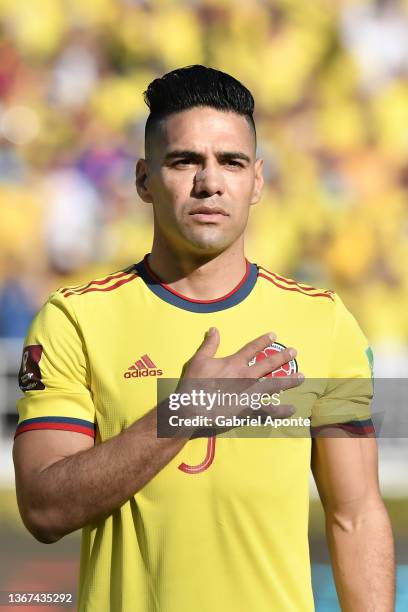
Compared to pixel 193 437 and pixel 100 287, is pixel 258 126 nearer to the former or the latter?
pixel 100 287

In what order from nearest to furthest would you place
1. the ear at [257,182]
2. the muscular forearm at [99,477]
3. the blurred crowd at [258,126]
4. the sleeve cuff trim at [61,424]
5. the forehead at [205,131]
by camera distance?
the muscular forearm at [99,477] < the sleeve cuff trim at [61,424] < the forehead at [205,131] < the ear at [257,182] < the blurred crowd at [258,126]

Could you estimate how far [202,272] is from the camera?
2.19 meters

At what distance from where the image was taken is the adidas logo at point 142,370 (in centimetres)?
207

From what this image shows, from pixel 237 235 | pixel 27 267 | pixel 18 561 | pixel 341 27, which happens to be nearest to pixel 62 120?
pixel 27 267

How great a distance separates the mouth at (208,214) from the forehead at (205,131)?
13 centimetres

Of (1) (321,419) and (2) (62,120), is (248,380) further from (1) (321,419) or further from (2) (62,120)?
(2) (62,120)

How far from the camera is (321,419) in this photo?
7.08 feet

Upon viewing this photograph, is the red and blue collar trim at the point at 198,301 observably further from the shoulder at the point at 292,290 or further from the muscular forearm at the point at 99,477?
the muscular forearm at the point at 99,477

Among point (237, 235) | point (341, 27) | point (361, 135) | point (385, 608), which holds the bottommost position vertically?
point (385, 608)

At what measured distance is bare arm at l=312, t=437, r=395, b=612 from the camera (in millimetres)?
2102

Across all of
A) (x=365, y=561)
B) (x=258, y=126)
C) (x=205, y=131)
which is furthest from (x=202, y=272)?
(x=258, y=126)

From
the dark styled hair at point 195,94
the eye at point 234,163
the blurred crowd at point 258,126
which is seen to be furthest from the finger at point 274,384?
the blurred crowd at point 258,126

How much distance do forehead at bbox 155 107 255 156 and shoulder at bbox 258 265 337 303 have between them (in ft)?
0.92

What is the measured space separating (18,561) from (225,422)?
3.62 metres
